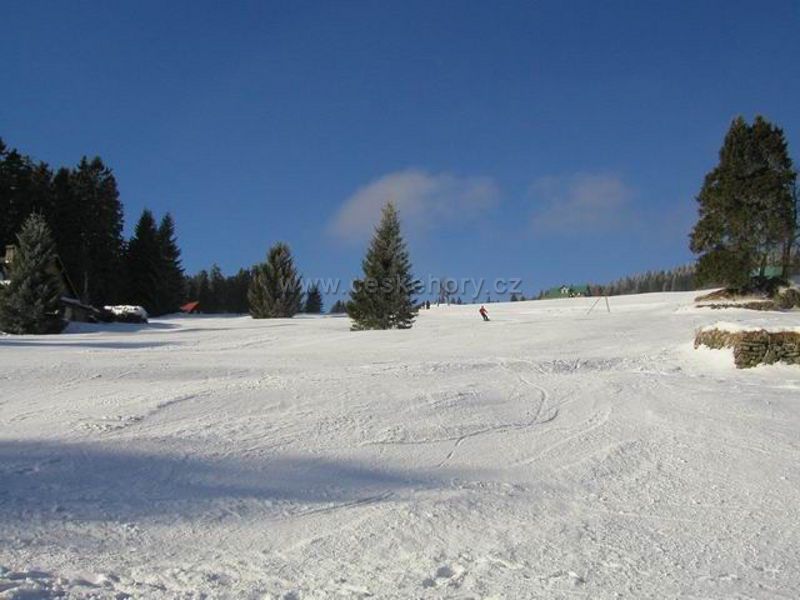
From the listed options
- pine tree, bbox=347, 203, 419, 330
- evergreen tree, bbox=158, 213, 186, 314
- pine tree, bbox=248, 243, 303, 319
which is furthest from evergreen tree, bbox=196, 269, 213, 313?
pine tree, bbox=347, 203, 419, 330

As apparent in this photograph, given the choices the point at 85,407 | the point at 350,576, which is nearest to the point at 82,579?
the point at 350,576

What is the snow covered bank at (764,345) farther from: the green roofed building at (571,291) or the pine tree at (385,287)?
the green roofed building at (571,291)

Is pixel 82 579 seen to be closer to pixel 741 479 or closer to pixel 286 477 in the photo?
pixel 286 477

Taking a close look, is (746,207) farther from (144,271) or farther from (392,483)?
(144,271)

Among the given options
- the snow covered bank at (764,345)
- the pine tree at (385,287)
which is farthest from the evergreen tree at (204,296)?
the snow covered bank at (764,345)

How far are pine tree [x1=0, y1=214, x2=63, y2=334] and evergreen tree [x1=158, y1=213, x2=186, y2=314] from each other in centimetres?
2844

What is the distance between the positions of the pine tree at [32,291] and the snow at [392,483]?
59.1 feet

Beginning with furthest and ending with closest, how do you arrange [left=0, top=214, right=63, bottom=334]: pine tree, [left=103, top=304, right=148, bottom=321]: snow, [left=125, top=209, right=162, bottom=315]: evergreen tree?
[left=125, top=209, right=162, bottom=315]: evergreen tree → [left=103, top=304, right=148, bottom=321]: snow → [left=0, top=214, right=63, bottom=334]: pine tree

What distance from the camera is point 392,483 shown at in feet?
19.4

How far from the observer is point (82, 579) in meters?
3.69

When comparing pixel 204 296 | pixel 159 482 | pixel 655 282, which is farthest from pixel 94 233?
pixel 655 282

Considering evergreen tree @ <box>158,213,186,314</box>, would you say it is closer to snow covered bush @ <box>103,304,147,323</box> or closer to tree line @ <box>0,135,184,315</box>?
tree line @ <box>0,135,184,315</box>

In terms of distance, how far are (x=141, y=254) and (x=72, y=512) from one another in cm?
5765

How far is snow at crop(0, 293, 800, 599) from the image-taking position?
396 cm
